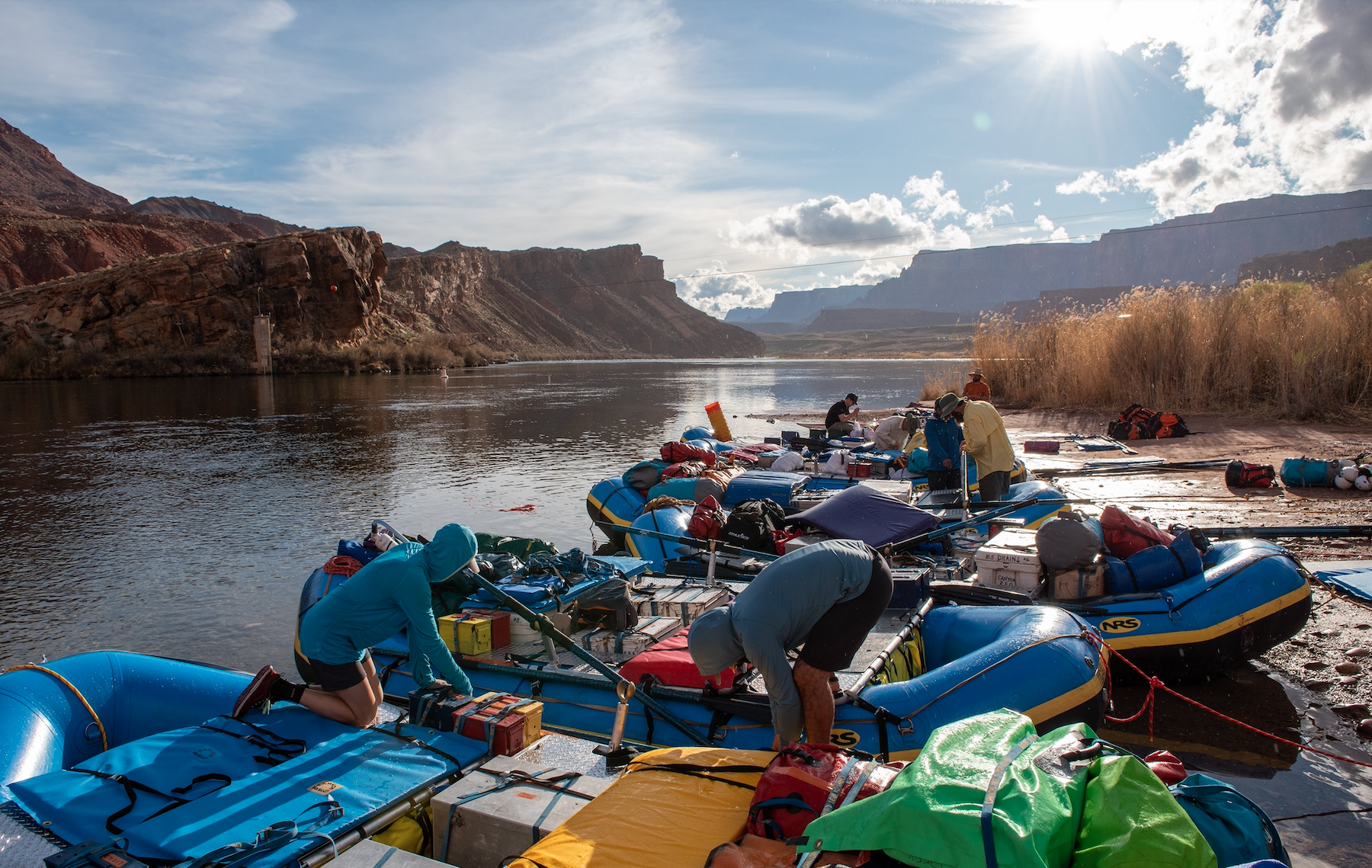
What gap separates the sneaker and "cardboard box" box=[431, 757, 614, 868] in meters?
1.92

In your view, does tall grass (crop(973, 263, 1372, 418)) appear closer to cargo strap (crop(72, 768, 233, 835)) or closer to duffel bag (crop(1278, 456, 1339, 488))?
duffel bag (crop(1278, 456, 1339, 488))

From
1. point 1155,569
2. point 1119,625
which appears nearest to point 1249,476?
point 1155,569

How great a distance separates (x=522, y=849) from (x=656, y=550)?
585cm

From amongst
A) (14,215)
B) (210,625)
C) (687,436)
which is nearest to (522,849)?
(210,625)

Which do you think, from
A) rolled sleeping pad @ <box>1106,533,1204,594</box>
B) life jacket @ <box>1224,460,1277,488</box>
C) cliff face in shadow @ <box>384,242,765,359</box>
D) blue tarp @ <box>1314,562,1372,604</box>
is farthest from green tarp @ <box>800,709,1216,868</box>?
cliff face in shadow @ <box>384,242,765,359</box>

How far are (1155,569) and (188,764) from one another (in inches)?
282

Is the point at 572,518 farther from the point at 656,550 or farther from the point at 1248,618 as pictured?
the point at 1248,618

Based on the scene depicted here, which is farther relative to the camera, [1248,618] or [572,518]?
[572,518]

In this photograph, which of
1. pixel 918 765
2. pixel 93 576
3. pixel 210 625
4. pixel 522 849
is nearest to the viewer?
pixel 918 765

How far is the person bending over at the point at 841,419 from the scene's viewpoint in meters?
16.3

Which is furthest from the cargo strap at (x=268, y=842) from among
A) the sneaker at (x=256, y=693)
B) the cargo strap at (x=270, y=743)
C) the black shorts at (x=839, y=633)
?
the black shorts at (x=839, y=633)

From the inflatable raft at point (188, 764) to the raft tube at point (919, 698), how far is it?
3.22ft

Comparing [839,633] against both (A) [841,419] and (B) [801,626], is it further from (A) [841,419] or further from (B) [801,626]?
(A) [841,419]

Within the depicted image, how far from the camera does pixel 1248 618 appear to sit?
5.82 meters
